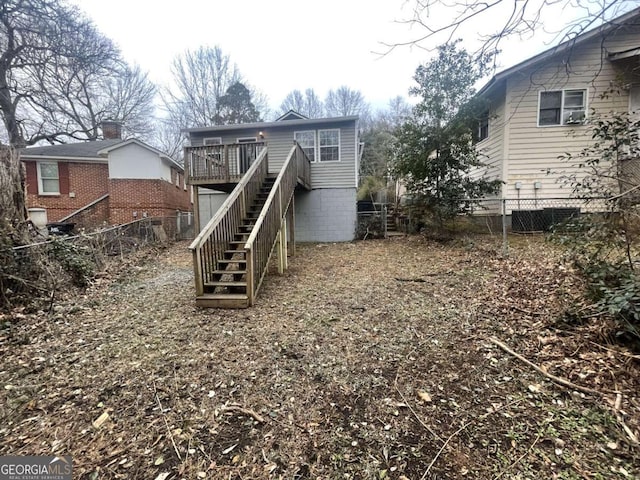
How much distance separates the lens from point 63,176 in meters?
15.0

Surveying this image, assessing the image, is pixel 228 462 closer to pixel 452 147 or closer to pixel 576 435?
pixel 576 435

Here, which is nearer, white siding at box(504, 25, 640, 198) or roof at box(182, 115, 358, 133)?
white siding at box(504, 25, 640, 198)

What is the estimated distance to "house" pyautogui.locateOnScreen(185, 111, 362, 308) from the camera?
17.6ft

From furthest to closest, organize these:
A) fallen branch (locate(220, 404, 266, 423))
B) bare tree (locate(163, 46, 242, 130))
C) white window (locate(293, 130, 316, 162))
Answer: bare tree (locate(163, 46, 242, 130)) < white window (locate(293, 130, 316, 162)) < fallen branch (locate(220, 404, 266, 423))

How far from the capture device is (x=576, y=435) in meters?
2.22

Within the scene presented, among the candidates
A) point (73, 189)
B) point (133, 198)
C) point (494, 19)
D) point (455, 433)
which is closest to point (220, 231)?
point (455, 433)

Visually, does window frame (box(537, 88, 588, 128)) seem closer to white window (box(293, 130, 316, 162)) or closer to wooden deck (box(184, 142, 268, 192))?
white window (box(293, 130, 316, 162))

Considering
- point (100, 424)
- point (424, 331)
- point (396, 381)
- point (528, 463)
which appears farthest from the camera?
point (424, 331)

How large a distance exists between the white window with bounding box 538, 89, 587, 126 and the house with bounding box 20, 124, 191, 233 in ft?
51.5

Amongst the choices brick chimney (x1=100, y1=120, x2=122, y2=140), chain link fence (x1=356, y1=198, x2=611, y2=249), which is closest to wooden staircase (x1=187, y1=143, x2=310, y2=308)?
chain link fence (x1=356, y1=198, x2=611, y2=249)

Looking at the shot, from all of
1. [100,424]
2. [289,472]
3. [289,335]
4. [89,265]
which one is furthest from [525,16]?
[89,265]

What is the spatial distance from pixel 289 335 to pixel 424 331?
176 centimetres

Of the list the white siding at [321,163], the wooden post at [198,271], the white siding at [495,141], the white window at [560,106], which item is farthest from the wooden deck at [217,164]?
the white window at [560,106]

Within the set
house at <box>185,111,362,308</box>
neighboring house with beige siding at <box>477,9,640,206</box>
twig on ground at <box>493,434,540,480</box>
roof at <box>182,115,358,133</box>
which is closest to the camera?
twig on ground at <box>493,434,540,480</box>
